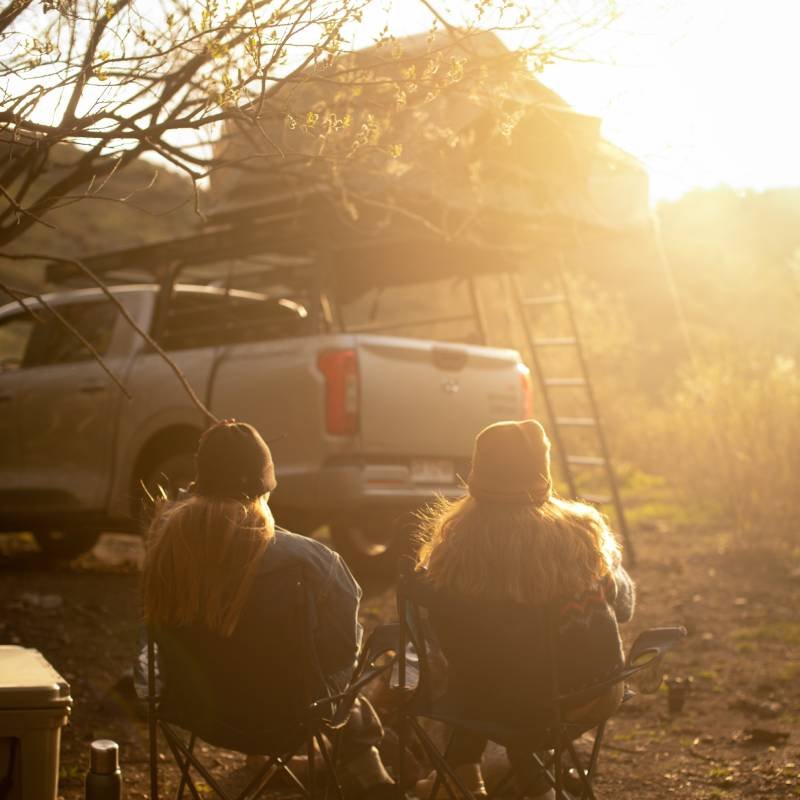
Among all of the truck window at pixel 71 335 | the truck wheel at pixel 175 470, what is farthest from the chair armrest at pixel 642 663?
the truck window at pixel 71 335

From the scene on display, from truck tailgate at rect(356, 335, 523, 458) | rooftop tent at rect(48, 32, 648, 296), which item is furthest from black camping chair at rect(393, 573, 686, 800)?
truck tailgate at rect(356, 335, 523, 458)

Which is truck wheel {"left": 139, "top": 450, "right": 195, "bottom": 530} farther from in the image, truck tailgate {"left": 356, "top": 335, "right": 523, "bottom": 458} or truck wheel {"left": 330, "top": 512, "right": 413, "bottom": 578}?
truck tailgate {"left": 356, "top": 335, "right": 523, "bottom": 458}

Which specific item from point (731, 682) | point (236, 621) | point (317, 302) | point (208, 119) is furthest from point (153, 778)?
point (317, 302)

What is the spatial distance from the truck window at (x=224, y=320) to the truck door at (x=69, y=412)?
0.41 meters

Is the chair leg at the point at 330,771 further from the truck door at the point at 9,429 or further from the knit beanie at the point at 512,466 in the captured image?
the truck door at the point at 9,429

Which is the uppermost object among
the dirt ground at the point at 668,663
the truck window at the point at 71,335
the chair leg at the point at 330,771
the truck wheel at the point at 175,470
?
the truck window at the point at 71,335

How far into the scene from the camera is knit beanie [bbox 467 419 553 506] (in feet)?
12.7

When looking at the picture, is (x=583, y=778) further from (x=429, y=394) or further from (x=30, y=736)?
(x=429, y=394)

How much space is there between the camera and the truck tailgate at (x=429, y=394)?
811 centimetres

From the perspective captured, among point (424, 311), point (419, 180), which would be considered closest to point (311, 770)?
point (419, 180)

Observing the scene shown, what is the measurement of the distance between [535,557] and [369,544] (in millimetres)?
5581

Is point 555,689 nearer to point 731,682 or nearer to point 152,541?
point 152,541

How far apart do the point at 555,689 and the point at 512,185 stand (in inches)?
259

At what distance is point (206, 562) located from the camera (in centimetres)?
392
